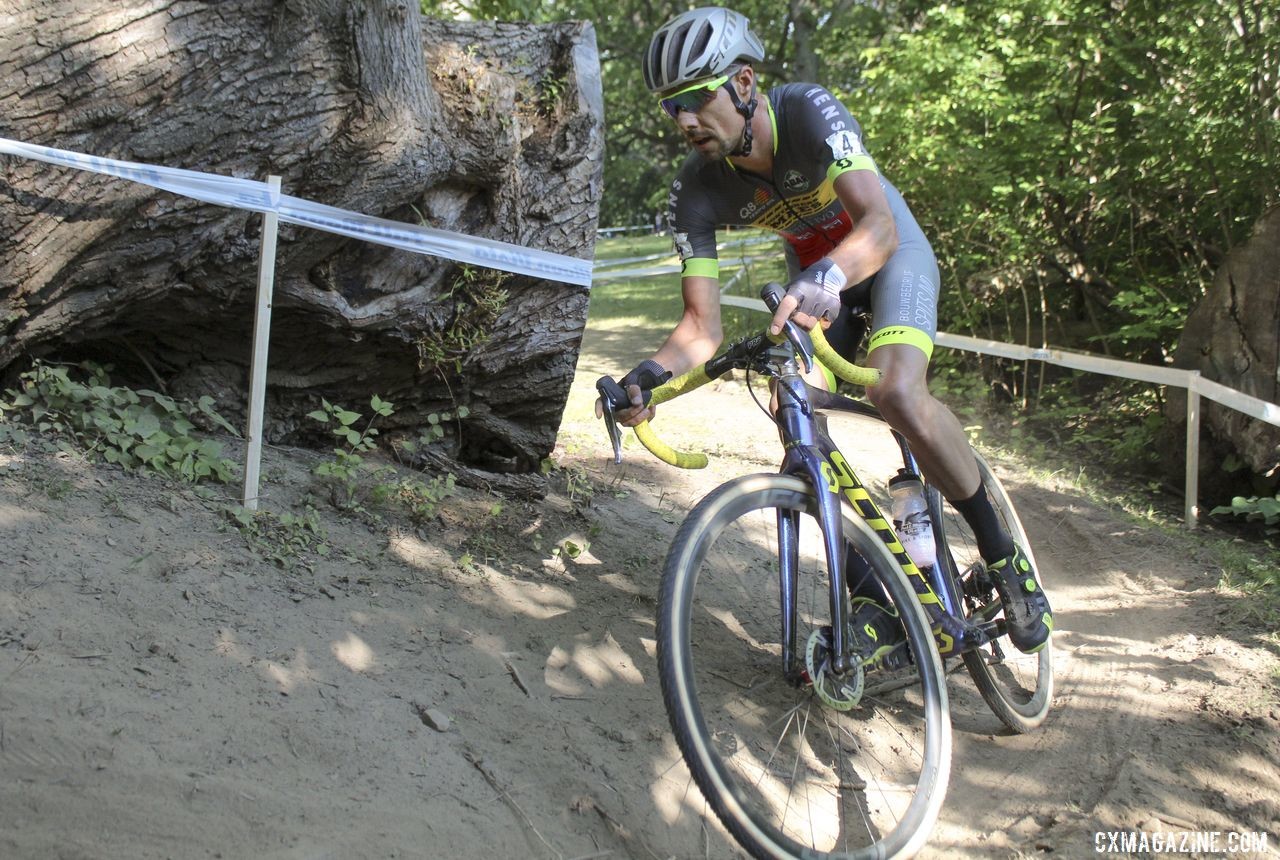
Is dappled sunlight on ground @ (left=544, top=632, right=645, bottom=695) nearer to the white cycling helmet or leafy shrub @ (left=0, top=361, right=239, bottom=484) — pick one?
leafy shrub @ (left=0, top=361, right=239, bottom=484)

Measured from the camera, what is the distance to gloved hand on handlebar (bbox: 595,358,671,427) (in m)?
3.13

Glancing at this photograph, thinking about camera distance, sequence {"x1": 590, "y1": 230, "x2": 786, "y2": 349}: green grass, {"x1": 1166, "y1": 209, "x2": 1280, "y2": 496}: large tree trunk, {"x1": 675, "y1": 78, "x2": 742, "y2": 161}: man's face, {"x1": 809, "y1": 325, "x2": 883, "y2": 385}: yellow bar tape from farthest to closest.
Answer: {"x1": 590, "y1": 230, "x2": 786, "y2": 349}: green grass → {"x1": 1166, "y1": 209, "x2": 1280, "y2": 496}: large tree trunk → {"x1": 675, "y1": 78, "x2": 742, "y2": 161}: man's face → {"x1": 809, "y1": 325, "x2": 883, "y2": 385}: yellow bar tape

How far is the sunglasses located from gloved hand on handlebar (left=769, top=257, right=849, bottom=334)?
85cm

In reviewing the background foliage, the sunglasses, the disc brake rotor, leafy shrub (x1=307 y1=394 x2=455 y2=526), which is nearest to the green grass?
the background foliage

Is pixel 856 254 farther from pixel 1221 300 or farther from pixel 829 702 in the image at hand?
pixel 1221 300

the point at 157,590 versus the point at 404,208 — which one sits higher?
the point at 404,208

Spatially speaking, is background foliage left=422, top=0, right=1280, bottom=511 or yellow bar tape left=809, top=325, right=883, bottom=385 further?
background foliage left=422, top=0, right=1280, bottom=511

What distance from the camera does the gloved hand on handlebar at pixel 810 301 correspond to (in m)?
2.81

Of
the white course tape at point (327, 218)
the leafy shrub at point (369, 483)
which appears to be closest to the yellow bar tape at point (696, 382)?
the leafy shrub at point (369, 483)

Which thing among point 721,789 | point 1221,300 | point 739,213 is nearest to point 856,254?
point 739,213

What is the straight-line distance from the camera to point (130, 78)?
3.65 metres

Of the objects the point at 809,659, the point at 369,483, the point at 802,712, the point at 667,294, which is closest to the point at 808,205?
the point at 809,659

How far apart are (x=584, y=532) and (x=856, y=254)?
85.2 inches

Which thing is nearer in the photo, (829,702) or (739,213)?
(829,702)
